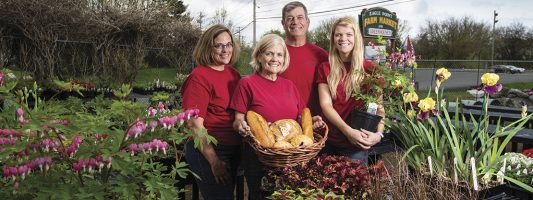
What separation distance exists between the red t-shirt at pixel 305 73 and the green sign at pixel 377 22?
10881 millimetres

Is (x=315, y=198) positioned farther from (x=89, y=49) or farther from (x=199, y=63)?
(x=89, y=49)

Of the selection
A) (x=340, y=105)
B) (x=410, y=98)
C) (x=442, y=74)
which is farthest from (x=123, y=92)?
(x=442, y=74)

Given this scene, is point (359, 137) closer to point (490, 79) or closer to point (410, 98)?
point (410, 98)

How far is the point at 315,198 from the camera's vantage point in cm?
183

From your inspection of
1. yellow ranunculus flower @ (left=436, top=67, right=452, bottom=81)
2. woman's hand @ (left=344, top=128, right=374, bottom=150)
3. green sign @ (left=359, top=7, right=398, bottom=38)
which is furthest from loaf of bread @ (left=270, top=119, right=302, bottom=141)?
green sign @ (left=359, top=7, right=398, bottom=38)

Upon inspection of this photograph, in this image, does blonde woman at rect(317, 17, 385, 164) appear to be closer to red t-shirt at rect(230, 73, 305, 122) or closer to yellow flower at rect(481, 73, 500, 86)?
red t-shirt at rect(230, 73, 305, 122)

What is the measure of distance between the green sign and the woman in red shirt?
36.9ft

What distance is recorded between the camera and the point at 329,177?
2012 millimetres

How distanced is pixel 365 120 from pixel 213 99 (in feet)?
2.54

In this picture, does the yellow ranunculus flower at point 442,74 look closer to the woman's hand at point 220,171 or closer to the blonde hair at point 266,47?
the blonde hair at point 266,47

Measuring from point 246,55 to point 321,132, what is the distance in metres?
17.1

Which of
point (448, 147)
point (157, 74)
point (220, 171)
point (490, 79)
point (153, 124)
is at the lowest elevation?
point (157, 74)

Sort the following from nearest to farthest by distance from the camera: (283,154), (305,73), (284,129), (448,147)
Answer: (283,154) < (284,129) < (448,147) < (305,73)

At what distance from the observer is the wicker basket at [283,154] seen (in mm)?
1988
